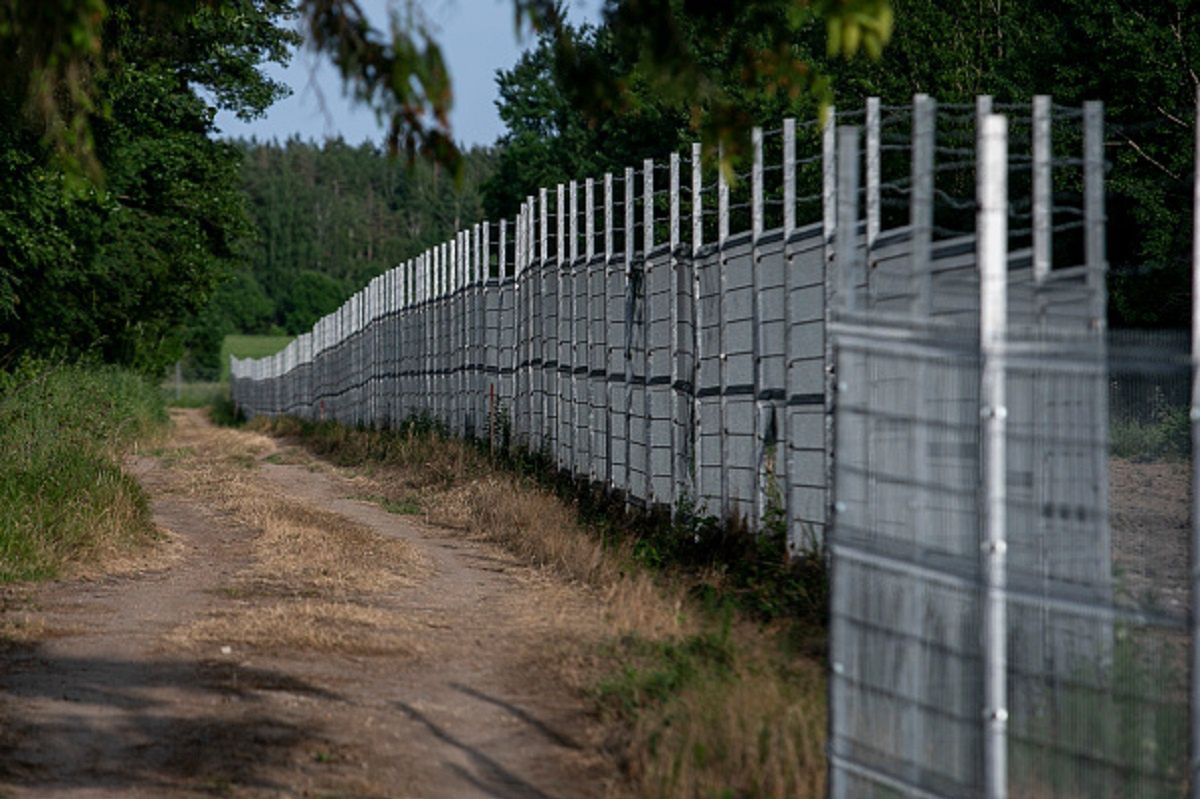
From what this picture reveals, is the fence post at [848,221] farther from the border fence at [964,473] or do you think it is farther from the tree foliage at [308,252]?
the tree foliage at [308,252]

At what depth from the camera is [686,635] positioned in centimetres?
1054

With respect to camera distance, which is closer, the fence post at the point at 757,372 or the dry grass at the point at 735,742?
the dry grass at the point at 735,742

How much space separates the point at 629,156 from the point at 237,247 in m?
18.5

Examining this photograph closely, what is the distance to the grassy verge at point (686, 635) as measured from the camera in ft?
25.3

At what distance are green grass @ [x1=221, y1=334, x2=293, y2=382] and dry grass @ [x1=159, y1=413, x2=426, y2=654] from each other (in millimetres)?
121728

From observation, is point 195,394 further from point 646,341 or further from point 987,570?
point 987,570

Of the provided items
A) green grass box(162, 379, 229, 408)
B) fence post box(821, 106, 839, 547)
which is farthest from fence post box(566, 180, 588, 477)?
green grass box(162, 379, 229, 408)

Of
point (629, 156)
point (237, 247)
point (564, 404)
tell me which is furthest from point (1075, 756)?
point (629, 156)

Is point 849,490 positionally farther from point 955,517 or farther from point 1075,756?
point 1075,756

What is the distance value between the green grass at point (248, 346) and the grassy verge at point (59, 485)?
119809 mm

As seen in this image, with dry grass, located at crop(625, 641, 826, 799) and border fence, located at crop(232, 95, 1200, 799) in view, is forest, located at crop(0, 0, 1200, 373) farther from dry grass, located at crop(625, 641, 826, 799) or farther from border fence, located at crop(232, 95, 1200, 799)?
dry grass, located at crop(625, 641, 826, 799)

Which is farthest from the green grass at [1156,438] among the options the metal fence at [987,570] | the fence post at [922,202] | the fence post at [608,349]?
the metal fence at [987,570]

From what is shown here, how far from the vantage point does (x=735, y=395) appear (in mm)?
14180

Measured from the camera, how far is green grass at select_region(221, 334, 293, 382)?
479ft
